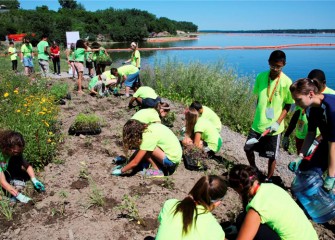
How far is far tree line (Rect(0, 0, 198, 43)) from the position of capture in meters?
52.2

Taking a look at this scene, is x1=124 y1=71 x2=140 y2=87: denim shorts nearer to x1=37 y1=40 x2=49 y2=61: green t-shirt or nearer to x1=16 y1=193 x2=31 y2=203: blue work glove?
x1=37 y1=40 x2=49 y2=61: green t-shirt

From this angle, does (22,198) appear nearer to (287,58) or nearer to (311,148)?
(311,148)

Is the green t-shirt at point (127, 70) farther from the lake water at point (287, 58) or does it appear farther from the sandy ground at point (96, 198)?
the sandy ground at point (96, 198)

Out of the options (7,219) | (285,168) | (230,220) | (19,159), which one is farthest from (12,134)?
(285,168)

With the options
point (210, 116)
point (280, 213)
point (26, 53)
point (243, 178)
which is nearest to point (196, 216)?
point (243, 178)

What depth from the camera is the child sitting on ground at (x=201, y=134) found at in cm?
479

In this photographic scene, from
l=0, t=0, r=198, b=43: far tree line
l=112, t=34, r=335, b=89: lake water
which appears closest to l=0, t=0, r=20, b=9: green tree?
l=0, t=0, r=198, b=43: far tree line

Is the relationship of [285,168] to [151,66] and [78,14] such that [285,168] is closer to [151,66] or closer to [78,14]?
[151,66]

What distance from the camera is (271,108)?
12.5ft

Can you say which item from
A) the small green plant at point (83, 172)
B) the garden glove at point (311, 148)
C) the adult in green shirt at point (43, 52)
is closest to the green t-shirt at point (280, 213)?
the garden glove at point (311, 148)

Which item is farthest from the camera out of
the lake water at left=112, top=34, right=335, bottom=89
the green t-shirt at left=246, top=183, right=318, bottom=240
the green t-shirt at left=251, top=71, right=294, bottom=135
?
the lake water at left=112, top=34, right=335, bottom=89

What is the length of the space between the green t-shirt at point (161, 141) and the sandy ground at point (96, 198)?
1.12ft

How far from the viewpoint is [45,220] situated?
3121mm

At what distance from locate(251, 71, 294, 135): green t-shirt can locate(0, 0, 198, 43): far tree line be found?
4573 cm
